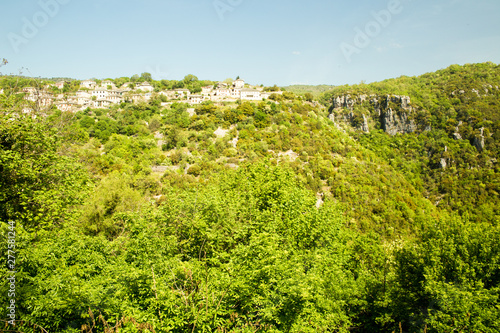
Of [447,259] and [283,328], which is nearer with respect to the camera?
[283,328]

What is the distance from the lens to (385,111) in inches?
4065

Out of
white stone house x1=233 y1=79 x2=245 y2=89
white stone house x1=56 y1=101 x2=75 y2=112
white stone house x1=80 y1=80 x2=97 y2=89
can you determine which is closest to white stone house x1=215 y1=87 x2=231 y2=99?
white stone house x1=233 y1=79 x2=245 y2=89

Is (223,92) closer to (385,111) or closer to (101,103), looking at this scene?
(101,103)

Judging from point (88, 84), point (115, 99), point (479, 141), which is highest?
point (88, 84)

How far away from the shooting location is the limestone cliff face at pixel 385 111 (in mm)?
98312

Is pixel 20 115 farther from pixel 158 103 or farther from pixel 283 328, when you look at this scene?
pixel 158 103

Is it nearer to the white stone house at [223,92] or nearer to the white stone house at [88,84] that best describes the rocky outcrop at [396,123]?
the white stone house at [223,92]

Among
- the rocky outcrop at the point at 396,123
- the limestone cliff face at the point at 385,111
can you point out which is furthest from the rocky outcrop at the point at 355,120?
the rocky outcrop at the point at 396,123

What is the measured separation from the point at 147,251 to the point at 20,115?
24.2 ft

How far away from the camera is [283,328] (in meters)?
5.66

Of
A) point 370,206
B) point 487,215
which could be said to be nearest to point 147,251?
point 370,206

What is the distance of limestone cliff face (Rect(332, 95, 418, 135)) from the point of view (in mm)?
98312

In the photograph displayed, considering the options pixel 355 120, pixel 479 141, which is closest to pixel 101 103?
pixel 355 120

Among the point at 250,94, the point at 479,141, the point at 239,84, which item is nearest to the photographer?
the point at 479,141
